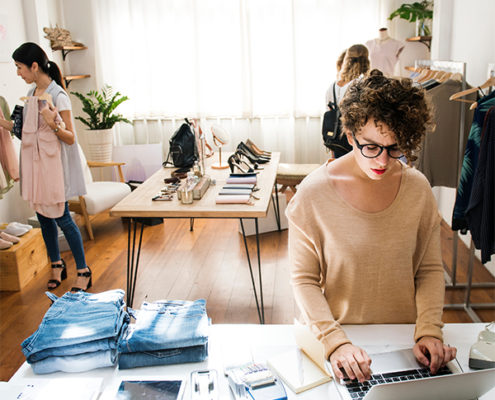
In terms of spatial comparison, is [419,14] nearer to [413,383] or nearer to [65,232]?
[65,232]

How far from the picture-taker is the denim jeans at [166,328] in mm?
1227

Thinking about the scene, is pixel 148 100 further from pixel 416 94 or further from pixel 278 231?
pixel 416 94

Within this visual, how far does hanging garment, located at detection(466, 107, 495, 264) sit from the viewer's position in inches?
90.8

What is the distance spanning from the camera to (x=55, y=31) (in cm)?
507

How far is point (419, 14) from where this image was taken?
488 centimetres

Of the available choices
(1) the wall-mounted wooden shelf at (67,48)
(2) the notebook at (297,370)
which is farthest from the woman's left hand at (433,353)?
(1) the wall-mounted wooden shelf at (67,48)

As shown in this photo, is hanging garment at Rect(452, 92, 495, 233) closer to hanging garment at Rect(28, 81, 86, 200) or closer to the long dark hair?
hanging garment at Rect(28, 81, 86, 200)

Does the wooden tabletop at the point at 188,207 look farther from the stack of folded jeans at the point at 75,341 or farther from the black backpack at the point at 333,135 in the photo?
the stack of folded jeans at the point at 75,341

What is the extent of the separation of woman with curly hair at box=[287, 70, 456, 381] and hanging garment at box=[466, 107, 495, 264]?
3.66 feet

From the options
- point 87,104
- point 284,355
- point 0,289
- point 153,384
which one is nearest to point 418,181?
point 284,355

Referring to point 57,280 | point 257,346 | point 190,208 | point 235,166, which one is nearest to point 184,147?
Result: point 235,166

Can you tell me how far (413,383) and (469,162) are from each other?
1.88 meters

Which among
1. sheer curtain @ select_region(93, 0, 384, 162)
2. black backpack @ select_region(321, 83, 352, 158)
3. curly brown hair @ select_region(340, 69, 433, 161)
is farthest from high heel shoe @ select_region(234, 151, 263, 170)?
curly brown hair @ select_region(340, 69, 433, 161)

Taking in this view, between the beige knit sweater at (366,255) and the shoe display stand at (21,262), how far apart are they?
2.60m
